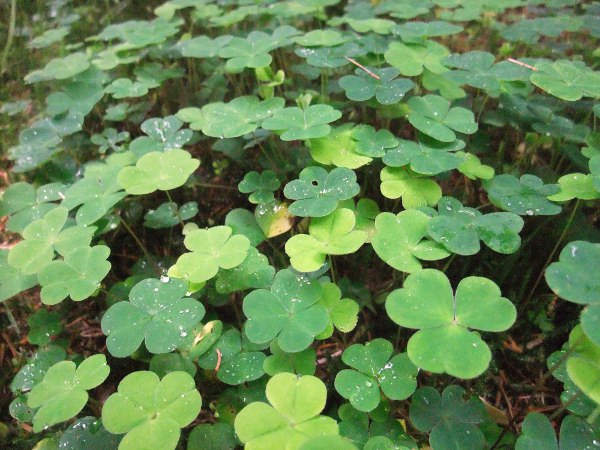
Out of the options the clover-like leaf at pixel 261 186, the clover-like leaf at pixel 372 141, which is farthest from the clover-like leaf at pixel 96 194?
the clover-like leaf at pixel 372 141

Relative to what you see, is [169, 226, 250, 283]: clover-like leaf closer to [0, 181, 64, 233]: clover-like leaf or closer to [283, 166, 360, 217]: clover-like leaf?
[283, 166, 360, 217]: clover-like leaf

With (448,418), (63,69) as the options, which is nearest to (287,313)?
(448,418)

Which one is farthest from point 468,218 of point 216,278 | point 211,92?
point 211,92

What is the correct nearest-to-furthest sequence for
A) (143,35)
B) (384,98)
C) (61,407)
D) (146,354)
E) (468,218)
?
(61,407)
(468,218)
(146,354)
(384,98)
(143,35)

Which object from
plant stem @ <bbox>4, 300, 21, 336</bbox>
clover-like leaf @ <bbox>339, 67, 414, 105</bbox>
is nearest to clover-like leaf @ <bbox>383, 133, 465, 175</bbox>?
clover-like leaf @ <bbox>339, 67, 414, 105</bbox>

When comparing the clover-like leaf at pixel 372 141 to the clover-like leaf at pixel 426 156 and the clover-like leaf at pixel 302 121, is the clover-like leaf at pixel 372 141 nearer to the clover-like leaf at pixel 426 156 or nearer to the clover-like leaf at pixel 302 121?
the clover-like leaf at pixel 426 156

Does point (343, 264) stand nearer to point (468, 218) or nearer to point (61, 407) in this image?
point (468, 218)
